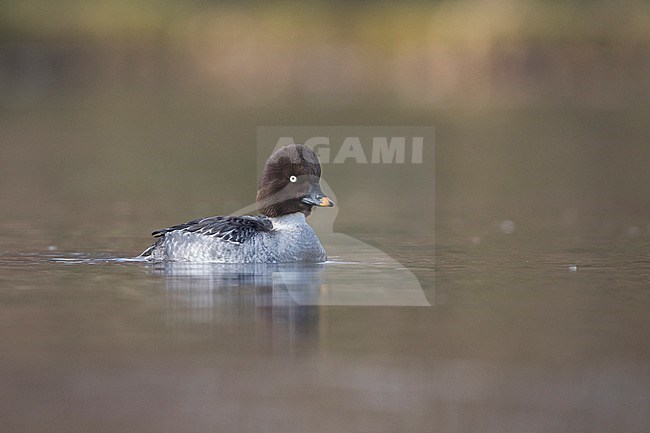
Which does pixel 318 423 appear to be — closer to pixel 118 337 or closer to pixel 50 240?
pixel 118 337

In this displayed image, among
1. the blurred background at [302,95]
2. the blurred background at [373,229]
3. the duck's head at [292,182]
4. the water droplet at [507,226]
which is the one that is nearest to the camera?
the blurred background at [373,229]

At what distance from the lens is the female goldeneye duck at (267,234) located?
38.1 ft

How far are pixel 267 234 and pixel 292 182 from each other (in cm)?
51

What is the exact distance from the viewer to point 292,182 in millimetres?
11703

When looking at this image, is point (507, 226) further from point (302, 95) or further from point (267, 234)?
point (302, 95)

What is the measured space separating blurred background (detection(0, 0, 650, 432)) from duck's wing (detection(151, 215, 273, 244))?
0.69 m

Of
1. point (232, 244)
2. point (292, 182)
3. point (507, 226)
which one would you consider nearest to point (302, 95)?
point (507, 226)

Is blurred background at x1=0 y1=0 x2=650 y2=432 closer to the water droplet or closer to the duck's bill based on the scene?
the water droplet

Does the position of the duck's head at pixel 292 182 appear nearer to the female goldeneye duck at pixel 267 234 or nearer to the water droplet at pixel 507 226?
the female goldeneye duck at pixel 267 234

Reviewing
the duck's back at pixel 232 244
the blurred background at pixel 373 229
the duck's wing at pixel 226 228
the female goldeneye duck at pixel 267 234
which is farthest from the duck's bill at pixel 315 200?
the blurred background at pixel 373 229

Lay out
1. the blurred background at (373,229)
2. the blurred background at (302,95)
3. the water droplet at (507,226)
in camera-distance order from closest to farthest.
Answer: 1. the blurred background at (373,229)
2. the water droplet at (507,226)
3. the blurred background at (302,95)

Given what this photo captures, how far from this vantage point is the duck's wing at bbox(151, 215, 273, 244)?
458 inches

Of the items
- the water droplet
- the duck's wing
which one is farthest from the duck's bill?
the water droplet

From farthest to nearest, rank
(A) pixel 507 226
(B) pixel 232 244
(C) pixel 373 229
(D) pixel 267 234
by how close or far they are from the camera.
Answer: (A) pixel 507 226, (C) pixel 373 229, (D) pixel 267 234, (B) pixel 232 244
